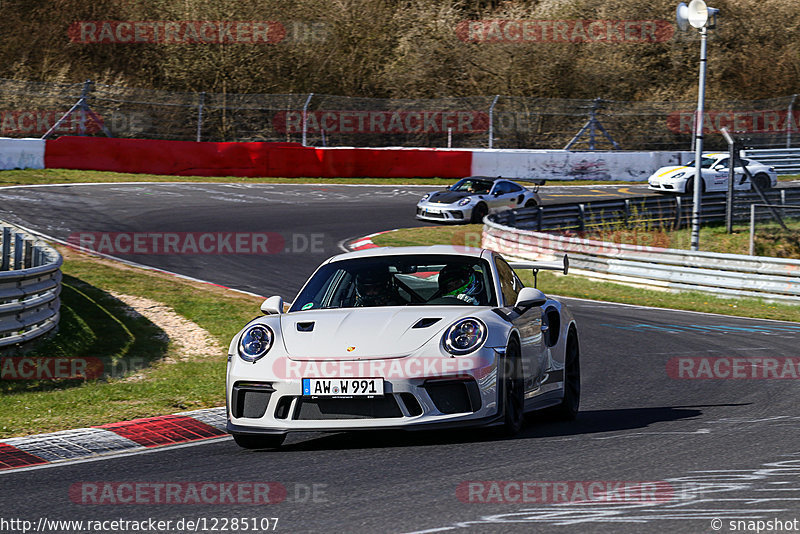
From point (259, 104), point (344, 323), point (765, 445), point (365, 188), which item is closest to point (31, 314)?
point (344, 323)

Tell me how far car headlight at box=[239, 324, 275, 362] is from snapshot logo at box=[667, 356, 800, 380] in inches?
200

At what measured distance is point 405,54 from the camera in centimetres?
4428

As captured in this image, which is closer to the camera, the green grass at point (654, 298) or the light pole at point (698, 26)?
the green grass at point (654, 298)

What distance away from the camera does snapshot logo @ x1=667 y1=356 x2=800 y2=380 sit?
10.6 meters

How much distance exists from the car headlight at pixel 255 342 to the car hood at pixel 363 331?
4.2 inches

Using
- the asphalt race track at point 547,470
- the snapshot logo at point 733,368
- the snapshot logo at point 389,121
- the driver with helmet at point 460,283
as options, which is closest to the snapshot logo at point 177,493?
the asphalt race track at point 547,470

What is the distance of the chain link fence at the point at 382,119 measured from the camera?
34375 millimetres

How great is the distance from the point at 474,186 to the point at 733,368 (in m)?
17.1

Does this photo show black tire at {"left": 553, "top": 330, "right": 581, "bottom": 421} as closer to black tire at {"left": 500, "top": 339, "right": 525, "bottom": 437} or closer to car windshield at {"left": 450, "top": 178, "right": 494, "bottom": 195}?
black tire at {"left": 500, "top": 339, "right": 525, "bottom": 437}

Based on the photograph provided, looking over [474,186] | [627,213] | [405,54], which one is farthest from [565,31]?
[627,213]

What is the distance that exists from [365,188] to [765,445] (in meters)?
25.8

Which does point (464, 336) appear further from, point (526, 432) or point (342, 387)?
point (526, 432)

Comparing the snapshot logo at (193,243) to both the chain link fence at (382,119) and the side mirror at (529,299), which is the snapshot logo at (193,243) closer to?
the chain link fence at (382,119)

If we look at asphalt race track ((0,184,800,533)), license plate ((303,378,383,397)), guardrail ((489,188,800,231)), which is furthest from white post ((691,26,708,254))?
license plate ((303,378,383,397))
